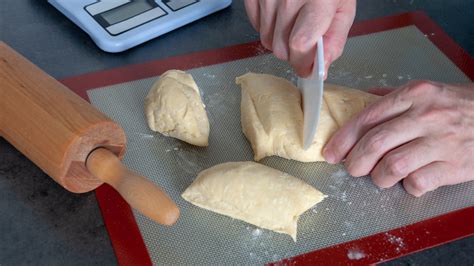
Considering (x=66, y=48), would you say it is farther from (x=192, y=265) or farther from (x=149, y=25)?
(x=192, y=265)

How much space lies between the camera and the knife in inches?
40.4

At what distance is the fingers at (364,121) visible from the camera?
1.16 metres

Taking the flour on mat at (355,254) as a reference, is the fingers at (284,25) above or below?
above

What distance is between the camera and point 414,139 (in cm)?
114

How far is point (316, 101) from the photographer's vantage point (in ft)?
3.59

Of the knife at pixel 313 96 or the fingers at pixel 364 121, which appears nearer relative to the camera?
the knife at pixel 313 96

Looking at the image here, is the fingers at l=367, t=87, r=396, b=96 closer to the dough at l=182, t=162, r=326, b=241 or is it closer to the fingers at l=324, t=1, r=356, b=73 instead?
the fingers at l=324, t=1, r=356, b=73

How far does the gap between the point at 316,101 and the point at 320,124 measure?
14cm

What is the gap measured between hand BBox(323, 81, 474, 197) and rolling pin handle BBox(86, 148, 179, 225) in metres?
0.43

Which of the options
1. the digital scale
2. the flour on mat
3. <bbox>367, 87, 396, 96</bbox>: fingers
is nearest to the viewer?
the flour on mat

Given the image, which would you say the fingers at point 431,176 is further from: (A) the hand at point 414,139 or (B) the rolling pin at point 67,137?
(B) the rolling pin at point 67,137

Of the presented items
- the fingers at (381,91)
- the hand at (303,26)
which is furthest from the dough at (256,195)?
the fingers at (381,91)

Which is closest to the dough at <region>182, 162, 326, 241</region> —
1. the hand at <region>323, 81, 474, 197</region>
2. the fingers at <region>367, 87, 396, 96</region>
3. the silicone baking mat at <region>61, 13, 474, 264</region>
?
the silicone baking mat at <region>61, 13, 474, 264</region>

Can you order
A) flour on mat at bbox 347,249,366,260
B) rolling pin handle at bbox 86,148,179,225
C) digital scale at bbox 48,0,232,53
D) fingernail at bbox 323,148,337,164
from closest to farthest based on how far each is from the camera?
1. rolling pin handle at bbox 86,148,179,225
2. flour on mat at bbox 347,249,366,260
3. fingernail at bbox 323,148,337,164
4. digital scale at bbox 48,0,232,53
